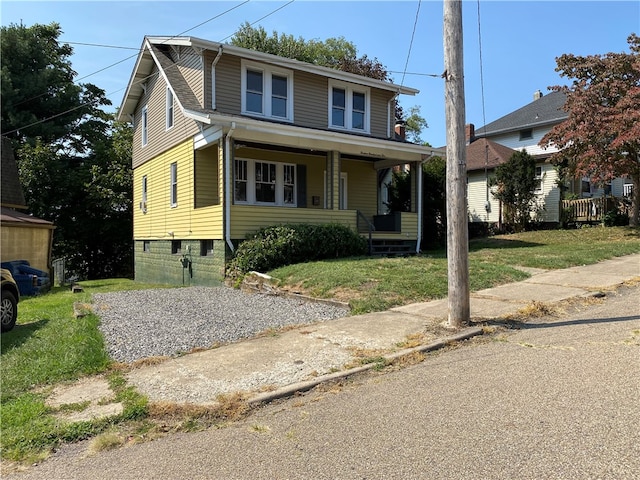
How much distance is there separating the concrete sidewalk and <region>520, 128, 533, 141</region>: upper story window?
86.4ft

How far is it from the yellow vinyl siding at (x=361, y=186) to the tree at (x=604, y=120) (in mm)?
8506

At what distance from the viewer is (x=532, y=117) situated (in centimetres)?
3259

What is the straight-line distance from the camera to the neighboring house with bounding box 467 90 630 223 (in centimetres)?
2588

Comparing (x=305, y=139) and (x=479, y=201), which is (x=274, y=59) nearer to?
(x=305, y=139)

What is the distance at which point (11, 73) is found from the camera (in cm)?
3003

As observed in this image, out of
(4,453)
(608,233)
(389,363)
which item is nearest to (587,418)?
(389,363)

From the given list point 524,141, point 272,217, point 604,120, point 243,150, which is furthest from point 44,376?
point 524,141

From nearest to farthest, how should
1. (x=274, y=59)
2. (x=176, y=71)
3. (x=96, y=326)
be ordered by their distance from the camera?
(x=96, y=326)
(x=274, y=59)
(x=176, y=71)

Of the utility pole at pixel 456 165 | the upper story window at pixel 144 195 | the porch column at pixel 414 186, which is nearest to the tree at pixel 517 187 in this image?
the porch column at pixel 414 186

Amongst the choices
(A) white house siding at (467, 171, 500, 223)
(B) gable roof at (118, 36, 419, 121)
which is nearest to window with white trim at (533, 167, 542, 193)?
(A) white house siding at (467, 171, 500, 223)

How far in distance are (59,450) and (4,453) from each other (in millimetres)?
390

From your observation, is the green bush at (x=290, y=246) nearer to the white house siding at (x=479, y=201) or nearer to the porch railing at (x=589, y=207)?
the porch railing at (x=589, y=207)

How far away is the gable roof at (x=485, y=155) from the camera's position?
28266 mm

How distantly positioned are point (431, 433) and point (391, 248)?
42.4 ft
